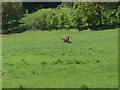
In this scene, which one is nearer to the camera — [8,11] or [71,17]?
[71,17]

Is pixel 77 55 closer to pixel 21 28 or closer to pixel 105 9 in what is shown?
pixel 105 9

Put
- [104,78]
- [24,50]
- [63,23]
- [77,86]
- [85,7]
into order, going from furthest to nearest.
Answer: [63,23] → [85,7] → [24,50] → [104,78] → [77,86]

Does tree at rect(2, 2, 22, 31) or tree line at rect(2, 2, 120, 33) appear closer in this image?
tree line at rect(2, 2, 120, 33)

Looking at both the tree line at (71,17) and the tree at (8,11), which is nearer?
the tree line at (71,17)

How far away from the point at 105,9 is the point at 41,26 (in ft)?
60.4

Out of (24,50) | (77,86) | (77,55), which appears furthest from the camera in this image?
(24,50)

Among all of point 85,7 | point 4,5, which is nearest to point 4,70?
point 85,7

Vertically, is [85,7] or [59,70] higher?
[85,7]

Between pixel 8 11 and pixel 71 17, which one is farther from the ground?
pixel 8 11

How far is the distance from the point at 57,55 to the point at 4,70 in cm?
804

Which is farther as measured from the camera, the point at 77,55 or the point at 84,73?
the point at 77,55

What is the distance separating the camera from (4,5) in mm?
72188

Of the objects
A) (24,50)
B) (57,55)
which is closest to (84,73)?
(57,55)

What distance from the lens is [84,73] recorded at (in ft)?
62.0
